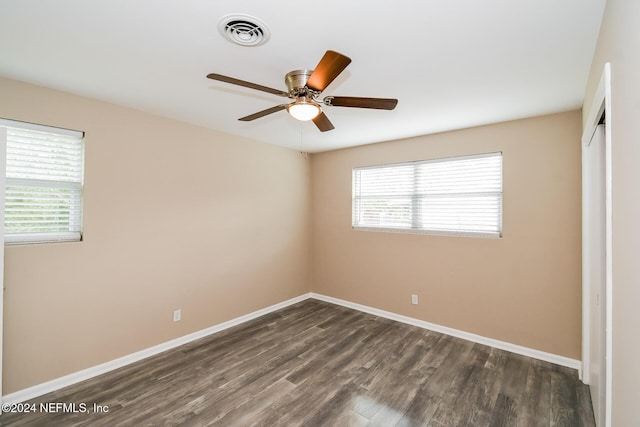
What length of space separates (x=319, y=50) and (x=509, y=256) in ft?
9.34

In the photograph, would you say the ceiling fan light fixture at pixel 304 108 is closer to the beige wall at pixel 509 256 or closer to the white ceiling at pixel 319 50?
the white ceiling at pixel 319 50

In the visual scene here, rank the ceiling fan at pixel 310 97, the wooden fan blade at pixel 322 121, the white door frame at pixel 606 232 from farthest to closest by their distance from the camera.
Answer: the wooden fan blade at pixel 322 121 → the ceiling fan at pixel 310 97 → the white door frame at pixel 606 232

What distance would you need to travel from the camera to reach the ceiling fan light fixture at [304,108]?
69.2 inches

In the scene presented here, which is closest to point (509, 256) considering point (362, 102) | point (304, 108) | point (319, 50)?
point (362, 102)

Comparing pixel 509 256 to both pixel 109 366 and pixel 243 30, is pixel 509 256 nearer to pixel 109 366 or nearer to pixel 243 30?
pixel 243 30

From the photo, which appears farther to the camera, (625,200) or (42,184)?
(42,184)

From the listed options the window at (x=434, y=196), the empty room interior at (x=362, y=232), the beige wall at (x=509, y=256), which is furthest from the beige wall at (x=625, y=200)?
the window at (x=434, y=196)

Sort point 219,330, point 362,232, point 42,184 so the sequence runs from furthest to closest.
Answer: point 362,232
point 219,330
point 42,184

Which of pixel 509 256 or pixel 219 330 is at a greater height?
pixel 509 256

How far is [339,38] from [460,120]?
6.63 feet

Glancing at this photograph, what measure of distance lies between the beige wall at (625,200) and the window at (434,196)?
6.86 feet

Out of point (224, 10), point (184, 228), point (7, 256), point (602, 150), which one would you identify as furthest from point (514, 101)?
point (7, 256)

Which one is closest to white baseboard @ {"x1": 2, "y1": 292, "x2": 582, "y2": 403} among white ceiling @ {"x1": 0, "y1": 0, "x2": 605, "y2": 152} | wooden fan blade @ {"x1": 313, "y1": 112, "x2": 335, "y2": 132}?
white ceiling @ {"x1": 0, "y1": 0, "x2": 605, "y2": 152}

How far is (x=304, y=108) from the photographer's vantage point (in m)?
1.77
